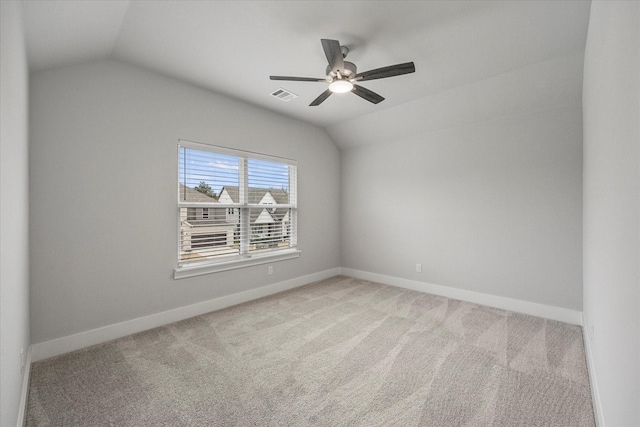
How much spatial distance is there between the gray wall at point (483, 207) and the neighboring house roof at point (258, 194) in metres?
1.49

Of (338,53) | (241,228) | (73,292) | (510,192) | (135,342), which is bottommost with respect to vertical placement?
(135,342)

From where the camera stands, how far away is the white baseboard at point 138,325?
250 centimetres

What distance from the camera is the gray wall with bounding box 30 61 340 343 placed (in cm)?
249

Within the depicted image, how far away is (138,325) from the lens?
118 inches

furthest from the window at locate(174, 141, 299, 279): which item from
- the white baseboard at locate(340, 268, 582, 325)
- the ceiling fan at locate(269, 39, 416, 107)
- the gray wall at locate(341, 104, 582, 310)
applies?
the white baseboard at locate(340, 268, 582, 325)

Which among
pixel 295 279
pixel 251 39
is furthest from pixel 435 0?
pixel 295 279

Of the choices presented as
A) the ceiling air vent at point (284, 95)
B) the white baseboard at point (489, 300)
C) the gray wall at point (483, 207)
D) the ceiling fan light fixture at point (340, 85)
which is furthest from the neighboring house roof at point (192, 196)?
the white baseboard at point (489, 300)

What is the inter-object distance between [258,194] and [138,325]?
7.26ft

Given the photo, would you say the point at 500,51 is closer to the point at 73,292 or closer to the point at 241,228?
the point at 241,228

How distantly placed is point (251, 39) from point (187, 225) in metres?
2.21

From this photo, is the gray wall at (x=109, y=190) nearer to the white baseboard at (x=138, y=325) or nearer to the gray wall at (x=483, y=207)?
the white baseboard at (x=138, y=325)

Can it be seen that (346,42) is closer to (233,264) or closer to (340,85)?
(340,85)

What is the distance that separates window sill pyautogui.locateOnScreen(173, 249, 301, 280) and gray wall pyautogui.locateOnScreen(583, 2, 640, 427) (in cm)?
360

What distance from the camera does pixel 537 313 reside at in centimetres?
340
